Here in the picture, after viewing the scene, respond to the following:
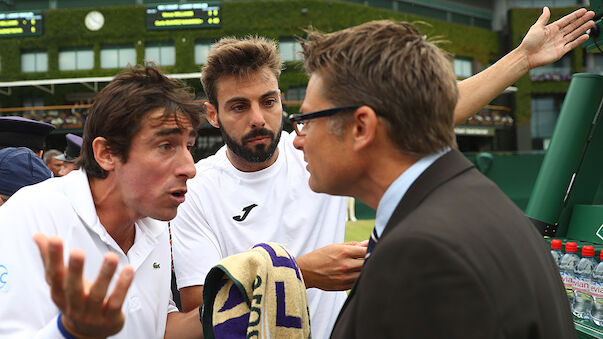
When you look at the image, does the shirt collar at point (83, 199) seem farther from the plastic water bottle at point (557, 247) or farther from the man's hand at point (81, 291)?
the plastic water bottle at point (557, 247)

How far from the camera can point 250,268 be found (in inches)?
63.1

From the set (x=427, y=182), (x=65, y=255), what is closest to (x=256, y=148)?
(x=65, y=255)

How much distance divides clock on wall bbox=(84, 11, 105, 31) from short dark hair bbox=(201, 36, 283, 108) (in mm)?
29159

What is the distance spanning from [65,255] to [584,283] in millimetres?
2734

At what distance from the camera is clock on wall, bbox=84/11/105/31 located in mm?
28578

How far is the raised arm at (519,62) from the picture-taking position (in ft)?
8.69

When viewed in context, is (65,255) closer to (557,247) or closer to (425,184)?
(425,184)

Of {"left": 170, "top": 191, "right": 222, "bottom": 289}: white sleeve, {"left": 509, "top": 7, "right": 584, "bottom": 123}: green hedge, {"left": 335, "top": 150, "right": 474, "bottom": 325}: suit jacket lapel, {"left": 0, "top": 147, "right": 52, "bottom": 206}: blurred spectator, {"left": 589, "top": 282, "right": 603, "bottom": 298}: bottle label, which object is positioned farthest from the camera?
{"left": 509, "top": 7, "right": 584, "bottom": 123}: green hedge

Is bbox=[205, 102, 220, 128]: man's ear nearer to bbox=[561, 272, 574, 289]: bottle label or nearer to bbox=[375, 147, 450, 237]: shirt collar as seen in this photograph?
bbox=[375, 147, 450, 237]: shirt collar

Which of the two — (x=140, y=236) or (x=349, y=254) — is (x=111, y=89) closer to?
(x=140, y=236)

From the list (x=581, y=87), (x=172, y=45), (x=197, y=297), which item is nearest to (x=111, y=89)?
(x=197, y=297)

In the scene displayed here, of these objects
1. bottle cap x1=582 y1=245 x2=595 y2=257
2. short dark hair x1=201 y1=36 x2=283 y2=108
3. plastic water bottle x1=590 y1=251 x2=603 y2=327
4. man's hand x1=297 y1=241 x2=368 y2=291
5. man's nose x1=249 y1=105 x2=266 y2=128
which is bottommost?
plastic water bottle x1=590 y1=251 x2=603 y2=327

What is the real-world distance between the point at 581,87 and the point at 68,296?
3.53 meters

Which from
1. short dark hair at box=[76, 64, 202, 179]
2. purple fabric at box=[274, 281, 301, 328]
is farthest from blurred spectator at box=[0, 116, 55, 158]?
purple fabric at box=[274, 281, 301, 328]
